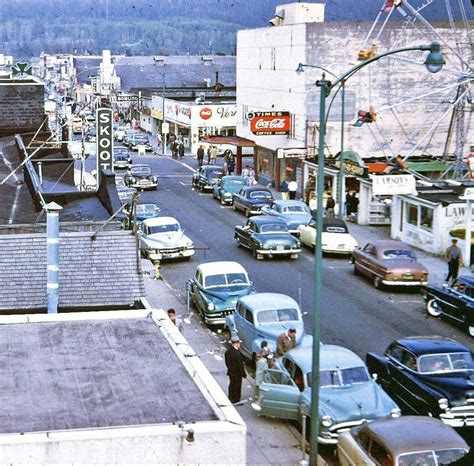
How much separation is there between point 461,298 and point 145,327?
11.4 meters

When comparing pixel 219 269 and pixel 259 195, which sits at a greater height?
pixel 259 195

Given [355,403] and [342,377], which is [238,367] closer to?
[342,377]

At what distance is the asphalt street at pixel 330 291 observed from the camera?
24.4m

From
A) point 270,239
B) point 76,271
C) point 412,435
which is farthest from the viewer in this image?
point 270,239

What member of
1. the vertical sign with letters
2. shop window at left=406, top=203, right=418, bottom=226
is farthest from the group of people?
shop window at left=406, top=203, right=418, bottom=226

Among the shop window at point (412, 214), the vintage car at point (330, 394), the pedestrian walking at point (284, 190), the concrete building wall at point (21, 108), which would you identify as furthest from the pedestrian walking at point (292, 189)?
the vintage car at point (330, 394)

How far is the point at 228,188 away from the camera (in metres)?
48.0

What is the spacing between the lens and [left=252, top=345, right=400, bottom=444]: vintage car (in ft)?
53.3

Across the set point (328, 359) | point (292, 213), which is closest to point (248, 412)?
point (328, 359)

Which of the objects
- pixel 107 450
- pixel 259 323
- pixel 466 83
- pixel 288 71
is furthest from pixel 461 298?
pixel 288 71

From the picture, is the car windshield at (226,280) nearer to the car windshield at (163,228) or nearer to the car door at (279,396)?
the car door at (279,396)

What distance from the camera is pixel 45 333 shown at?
1500cm

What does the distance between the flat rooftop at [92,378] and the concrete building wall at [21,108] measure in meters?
30.6

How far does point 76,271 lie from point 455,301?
1050 cm
